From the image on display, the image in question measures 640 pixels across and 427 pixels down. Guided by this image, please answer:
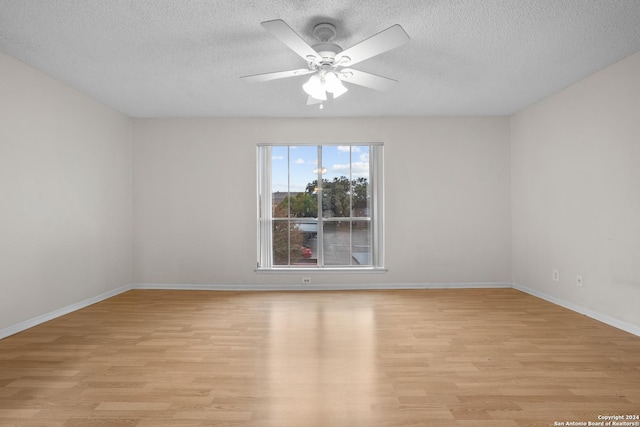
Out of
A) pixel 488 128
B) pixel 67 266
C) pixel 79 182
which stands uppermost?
pixel 488 128

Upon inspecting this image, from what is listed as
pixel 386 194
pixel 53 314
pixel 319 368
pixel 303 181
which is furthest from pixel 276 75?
pixel 53 314

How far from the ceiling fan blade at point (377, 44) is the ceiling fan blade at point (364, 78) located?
190 mm

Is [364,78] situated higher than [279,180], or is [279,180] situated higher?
[364,78]

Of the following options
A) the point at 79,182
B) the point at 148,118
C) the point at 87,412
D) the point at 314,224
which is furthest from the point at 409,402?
the point at 148,118

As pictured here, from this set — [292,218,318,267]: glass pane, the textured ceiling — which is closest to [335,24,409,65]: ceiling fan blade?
the textured ceiling

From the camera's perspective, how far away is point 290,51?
116 inches

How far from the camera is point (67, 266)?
146 inches

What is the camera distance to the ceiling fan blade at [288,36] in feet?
6.54

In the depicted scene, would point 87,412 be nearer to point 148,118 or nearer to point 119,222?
point 119,222

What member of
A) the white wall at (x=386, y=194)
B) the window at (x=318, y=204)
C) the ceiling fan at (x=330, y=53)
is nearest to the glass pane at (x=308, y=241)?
the window at (x=318, y=204)

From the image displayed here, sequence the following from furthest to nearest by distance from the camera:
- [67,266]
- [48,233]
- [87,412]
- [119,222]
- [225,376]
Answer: [119,222]
[67,266]
[48,233]
[225,376]
[87,412]

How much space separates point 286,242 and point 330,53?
121 inches

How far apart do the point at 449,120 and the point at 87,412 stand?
500 centimetres

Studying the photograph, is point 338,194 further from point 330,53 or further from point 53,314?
point 53,314
